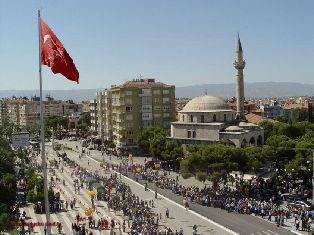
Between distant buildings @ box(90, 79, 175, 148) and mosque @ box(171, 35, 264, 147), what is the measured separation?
11826mm

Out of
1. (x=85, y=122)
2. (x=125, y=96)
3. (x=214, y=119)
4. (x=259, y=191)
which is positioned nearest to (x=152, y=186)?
(x=259, y=191)

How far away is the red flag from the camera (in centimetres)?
1456

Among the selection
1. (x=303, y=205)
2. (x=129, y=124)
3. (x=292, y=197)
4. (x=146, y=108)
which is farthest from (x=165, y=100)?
(x=303, y=205)

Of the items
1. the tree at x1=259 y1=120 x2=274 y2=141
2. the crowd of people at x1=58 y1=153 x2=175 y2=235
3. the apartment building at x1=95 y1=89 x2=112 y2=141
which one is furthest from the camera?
the apartment building at x1=95 y1=89 x2=112 y2=141

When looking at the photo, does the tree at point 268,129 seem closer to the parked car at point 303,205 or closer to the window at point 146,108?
the window at point 146,108

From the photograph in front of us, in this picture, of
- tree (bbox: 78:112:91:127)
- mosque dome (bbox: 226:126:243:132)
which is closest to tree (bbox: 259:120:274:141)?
mosque dome (bbox: 226:126:243:132)

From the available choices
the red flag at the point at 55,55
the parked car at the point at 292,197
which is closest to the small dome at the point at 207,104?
the parked car at the point at 292,197

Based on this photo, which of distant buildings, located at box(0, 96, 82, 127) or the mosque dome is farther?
distant buildings, located at box(0, 96, 82, 127)

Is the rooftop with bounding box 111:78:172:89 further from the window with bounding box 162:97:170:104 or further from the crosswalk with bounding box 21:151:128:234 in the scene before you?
the crosswalk with bounding box 21:151:128:234

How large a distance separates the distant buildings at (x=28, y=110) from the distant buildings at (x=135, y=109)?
51300 mm

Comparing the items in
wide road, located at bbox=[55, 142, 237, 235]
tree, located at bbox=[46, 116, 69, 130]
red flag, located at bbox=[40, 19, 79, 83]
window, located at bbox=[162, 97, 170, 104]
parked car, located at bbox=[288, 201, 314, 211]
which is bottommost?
wide road, located at bbox=[55, 142, 237, 235]

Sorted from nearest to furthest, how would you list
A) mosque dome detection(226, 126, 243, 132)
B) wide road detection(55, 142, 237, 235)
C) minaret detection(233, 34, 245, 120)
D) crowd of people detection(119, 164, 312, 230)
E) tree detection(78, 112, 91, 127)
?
wide road detection(55, 142, 237, 235), crowd of people detection(119, 164, 312, 230), mosque dome detection(226, 126, 243, 132), minaret detection(233, 34, 245, 120), tree detection(78, 112, 91, 127)

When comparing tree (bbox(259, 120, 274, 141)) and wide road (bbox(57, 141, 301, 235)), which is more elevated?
tree (bbox(259, 120, 274, 141))

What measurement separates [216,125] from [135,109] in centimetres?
1887
